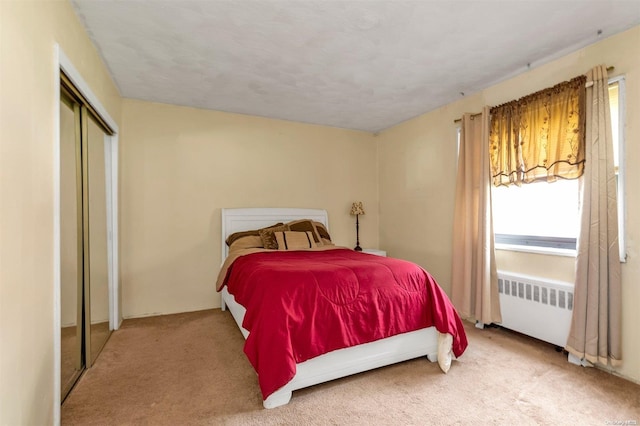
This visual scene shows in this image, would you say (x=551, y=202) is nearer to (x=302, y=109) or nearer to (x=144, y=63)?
(x=302, y=109)

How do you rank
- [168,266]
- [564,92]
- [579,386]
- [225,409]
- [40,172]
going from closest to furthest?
[40,172]
[225,409]
[579,386]
[564,92]
[168,266]

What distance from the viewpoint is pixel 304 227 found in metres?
3.84

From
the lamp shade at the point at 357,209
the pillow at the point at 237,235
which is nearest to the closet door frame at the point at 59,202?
the pillow at the point at 237,235

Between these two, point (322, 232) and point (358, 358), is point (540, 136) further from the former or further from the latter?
point (322, 232)

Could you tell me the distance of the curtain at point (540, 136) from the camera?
2396 mm

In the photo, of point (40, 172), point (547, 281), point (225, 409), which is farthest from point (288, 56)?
point (547, 281)

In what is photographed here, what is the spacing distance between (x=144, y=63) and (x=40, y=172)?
1.59m

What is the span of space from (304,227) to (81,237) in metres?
2.24

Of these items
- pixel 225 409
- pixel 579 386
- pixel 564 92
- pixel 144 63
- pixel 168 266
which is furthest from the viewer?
pixel 168 266

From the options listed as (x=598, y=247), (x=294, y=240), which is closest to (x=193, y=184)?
(x=294, y=240)

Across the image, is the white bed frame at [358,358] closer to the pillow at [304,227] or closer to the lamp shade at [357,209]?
the pillow at [304,227]

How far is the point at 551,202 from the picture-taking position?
271 centimetres

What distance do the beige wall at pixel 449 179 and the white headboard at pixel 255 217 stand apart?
1256 millimetres

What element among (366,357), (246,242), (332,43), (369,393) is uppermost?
(332,43)
